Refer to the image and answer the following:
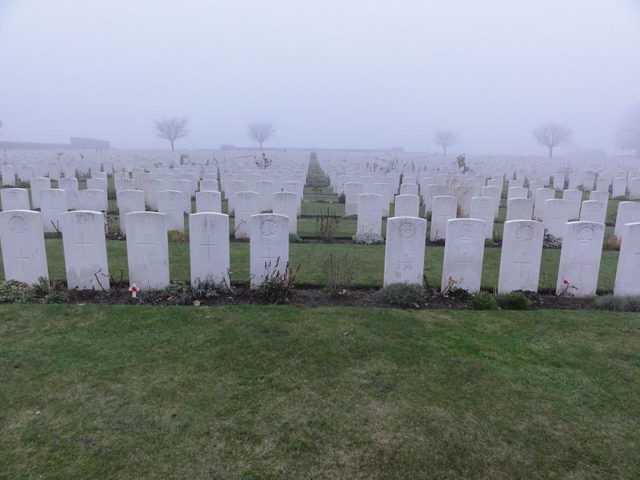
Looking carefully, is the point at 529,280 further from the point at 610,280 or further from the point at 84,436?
the point at 84,436

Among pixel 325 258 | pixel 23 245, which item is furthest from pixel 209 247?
pixel 325 258

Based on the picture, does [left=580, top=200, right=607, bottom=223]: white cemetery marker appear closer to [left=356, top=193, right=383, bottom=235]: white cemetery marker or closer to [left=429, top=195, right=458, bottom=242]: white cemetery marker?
[left=429, top=195, right=458, bottom=242]: white cemetery marker

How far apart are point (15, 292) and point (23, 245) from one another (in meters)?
0.65

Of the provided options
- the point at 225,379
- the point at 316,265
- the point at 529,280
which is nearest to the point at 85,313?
the point at 225,379

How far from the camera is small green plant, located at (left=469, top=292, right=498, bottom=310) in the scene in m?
5.62

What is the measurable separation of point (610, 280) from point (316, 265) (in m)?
4.61

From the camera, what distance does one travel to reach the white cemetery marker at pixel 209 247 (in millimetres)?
5957

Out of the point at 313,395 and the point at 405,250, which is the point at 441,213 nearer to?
the point at 405,250

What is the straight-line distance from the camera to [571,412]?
11.3ft

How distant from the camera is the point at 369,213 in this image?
9.60 metres

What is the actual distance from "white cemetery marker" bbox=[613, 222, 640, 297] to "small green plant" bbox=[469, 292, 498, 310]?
1.83m

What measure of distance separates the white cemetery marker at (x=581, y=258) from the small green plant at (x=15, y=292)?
6956 millimetres

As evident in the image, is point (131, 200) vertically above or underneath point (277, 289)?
above

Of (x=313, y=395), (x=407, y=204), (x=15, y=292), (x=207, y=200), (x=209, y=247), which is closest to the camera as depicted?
(x=313, y=395)
